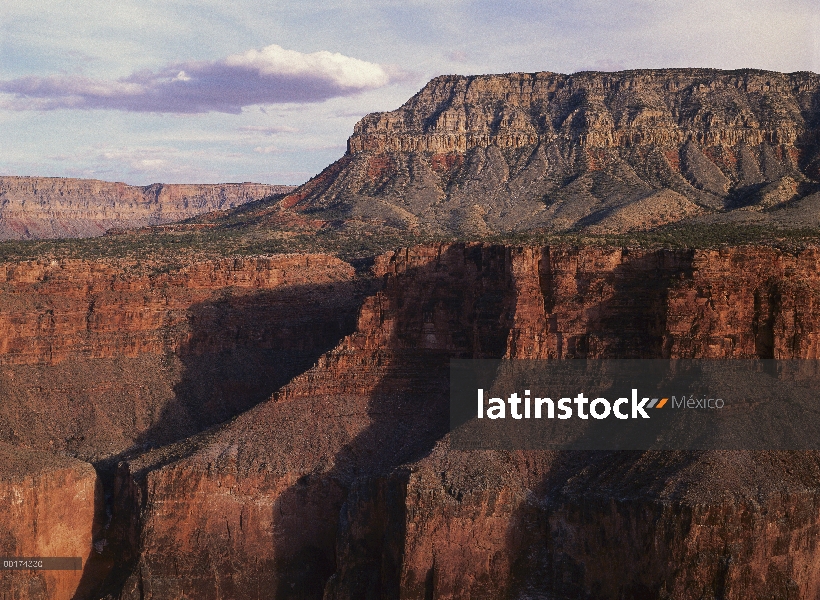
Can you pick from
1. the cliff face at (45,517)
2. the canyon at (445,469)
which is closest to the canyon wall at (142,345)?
the canyon at (445,469)

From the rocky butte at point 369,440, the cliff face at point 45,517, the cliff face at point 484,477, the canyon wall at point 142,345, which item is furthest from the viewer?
the canyon wall at point 142,345

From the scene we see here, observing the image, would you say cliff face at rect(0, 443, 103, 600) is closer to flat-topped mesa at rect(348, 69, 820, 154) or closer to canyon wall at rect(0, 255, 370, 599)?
canyon wall at rect(0, 255, 370, 599)

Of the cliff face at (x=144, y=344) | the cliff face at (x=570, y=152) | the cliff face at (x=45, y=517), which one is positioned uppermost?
the cliff face at (x=570, y=152)

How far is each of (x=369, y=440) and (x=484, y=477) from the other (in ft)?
34.1

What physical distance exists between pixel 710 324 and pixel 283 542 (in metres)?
21.9

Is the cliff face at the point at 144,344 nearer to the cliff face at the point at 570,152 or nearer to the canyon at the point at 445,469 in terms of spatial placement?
the canyon at the point at 445,469

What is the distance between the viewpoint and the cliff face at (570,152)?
→ 141000 mm

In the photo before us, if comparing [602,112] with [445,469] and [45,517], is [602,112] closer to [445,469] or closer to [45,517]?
[45,517]

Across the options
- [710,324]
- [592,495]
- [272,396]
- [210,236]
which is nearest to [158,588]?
[272,396]

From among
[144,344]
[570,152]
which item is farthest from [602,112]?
[144,344]

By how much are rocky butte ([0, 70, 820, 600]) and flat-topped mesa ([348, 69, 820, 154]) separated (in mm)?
50327

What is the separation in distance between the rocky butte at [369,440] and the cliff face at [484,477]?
0.34 ft

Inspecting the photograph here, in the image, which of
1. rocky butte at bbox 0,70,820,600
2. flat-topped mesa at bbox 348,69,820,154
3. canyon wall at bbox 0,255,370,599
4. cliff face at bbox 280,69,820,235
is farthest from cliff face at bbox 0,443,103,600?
flat-topped mesa at bbox 348,69,820,154

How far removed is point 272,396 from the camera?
75.8m
